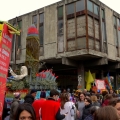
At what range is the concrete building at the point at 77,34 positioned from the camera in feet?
59.8

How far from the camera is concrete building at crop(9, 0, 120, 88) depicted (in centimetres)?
1823

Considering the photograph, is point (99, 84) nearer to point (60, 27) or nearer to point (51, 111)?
point (60, 27)

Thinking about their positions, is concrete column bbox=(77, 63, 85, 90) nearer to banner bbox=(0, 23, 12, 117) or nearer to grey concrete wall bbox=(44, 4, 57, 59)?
grey concrete wall bbox=(44, 4, 57, 59)

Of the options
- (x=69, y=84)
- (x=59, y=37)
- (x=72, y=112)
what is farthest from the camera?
(x=69, y=84)

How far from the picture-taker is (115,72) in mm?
26000

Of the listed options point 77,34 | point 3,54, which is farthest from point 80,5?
point 3,54

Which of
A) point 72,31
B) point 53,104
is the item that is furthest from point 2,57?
point 72,31

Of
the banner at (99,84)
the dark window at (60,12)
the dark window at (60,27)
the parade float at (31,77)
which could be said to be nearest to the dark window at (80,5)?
the dark window at (60,12)

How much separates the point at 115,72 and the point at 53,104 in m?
22.8

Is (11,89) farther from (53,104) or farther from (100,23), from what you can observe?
(100,23)

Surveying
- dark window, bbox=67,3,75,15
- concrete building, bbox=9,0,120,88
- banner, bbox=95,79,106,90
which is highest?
dark window, bbox=67,3,75,15

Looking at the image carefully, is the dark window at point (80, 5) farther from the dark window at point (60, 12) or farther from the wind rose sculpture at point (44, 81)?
the wind rose sculpture at point (44, 81)

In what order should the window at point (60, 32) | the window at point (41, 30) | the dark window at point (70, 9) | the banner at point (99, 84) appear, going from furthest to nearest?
the window at point (41, 30) < the window at point (60, 32) < the dark window at point (70, 9) < the banner at point (99, 84)

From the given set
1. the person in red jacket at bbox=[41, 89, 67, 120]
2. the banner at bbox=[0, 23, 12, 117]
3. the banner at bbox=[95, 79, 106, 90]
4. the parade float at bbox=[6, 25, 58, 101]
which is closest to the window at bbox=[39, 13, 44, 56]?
the banner at bbox=[95, 79, 106, 90]
